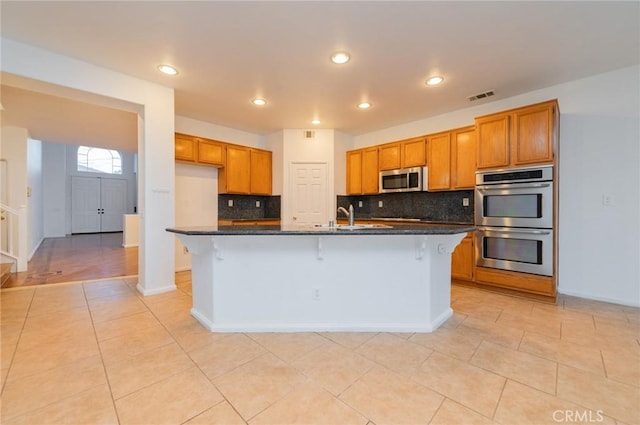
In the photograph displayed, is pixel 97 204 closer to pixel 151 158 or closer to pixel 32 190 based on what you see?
pixel 32 190

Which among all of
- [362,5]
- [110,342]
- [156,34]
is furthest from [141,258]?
[362,5]

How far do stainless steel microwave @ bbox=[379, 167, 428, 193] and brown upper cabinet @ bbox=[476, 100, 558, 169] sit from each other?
946 millimetres

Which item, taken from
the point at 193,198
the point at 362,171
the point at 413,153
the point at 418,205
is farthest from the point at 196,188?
the point at 418,205

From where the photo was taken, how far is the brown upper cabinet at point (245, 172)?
4.95 metres

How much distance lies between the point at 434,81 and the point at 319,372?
10.9 feet

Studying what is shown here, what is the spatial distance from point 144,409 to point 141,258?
2471mm

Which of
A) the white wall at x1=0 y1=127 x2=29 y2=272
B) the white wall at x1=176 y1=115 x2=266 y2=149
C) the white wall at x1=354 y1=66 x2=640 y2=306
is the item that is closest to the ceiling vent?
the white wall at x1=354 y1=66 x2=640 y2=306

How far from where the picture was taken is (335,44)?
2.57m

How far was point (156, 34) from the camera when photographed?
2439mm

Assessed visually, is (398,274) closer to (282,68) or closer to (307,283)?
(307,283)

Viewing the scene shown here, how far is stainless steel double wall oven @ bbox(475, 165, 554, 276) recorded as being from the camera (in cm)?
315

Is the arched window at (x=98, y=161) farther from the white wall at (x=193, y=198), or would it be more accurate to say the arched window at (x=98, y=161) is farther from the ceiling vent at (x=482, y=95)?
the ceiling vent at (x=482, y=95)

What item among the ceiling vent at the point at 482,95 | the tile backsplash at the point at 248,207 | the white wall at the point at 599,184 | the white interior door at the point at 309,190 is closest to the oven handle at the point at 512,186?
the white wall at the point at 599,184

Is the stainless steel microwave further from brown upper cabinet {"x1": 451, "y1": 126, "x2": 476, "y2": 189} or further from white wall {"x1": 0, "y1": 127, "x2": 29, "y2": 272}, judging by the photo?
white wall {"x1": 0, "y1": 127, "x2": 29, "y2": 272}
